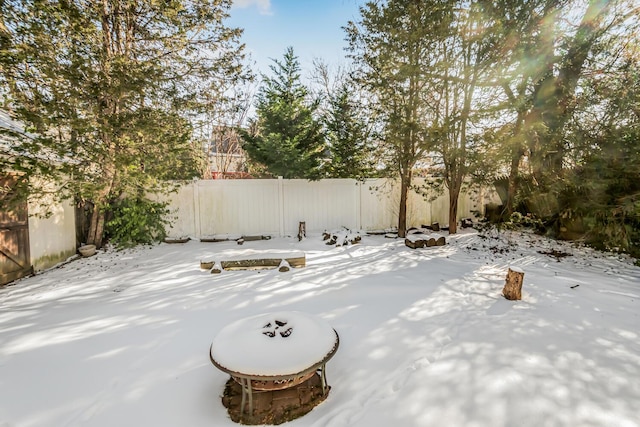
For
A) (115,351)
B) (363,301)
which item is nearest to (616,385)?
(363,301)

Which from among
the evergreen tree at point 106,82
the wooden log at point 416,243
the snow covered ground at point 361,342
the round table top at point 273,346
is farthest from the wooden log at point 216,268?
the wooden log at point 416,243

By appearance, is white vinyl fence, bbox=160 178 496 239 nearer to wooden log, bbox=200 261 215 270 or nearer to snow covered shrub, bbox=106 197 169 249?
snow covered shrub, bbox=106 197 169 249

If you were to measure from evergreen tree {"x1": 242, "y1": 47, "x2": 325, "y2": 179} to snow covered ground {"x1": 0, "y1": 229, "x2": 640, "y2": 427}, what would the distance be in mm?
3802

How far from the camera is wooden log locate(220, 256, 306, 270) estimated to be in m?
5.22

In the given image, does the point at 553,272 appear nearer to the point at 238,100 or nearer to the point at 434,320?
the point at 434,320

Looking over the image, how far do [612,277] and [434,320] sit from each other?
3906 mm

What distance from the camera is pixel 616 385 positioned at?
228 cm

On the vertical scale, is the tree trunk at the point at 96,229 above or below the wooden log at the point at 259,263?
above

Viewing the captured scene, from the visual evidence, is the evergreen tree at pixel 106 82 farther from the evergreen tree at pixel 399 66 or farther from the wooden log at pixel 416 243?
the wooden log at pixel 416 243

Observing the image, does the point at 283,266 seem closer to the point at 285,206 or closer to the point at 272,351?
the point at 272,351

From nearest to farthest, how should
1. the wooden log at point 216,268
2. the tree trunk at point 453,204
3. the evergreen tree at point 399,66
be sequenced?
the wooden log at point 216,268, the evergreen tree at point 399,66, the tree trunk at point 453,204

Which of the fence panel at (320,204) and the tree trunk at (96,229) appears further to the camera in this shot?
the fence panel at (320,204)

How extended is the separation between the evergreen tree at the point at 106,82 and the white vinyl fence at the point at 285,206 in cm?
118

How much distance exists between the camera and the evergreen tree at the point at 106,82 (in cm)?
402
